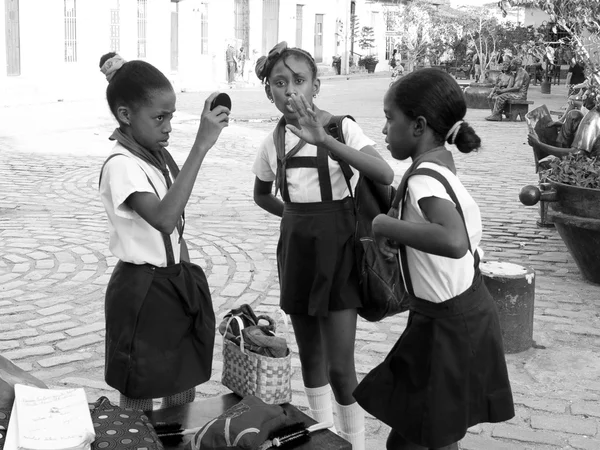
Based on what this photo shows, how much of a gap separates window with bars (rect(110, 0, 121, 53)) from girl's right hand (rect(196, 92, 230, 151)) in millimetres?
24525

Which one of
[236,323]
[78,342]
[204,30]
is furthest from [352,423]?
[204,30]

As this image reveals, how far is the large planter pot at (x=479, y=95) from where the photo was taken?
878 inches

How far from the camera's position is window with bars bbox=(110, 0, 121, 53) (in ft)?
86.4

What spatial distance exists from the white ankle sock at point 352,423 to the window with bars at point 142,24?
85.1 ft

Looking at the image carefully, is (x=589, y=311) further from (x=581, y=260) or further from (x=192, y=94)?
(x=192, y=94)

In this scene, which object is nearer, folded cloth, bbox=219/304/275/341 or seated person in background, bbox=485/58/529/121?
folded cloth, bbox=219/304/275/341

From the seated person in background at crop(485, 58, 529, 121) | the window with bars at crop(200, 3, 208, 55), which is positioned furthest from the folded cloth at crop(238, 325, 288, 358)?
the window with bars at crop(200, 3, 208, 55)

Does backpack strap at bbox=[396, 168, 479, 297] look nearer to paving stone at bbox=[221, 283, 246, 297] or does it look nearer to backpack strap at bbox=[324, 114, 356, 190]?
backpack strap at bbox=[324, 114, 356, 190]

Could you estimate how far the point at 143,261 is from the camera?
2.96m

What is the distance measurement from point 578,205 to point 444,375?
144 inches

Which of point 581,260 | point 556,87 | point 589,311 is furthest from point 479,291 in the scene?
point 556,87

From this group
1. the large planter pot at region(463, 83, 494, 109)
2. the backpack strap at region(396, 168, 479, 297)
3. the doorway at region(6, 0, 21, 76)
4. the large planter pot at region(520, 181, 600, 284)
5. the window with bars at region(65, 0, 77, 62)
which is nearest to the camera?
→ the backpack strap at region(396, 168, 479, 297)

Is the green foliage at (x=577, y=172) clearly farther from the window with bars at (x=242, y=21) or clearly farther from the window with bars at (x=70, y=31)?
the window with bars at (x=242, y=21)

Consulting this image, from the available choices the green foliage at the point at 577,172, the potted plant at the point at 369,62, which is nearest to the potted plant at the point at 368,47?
the potted plant at the point at 369,62
